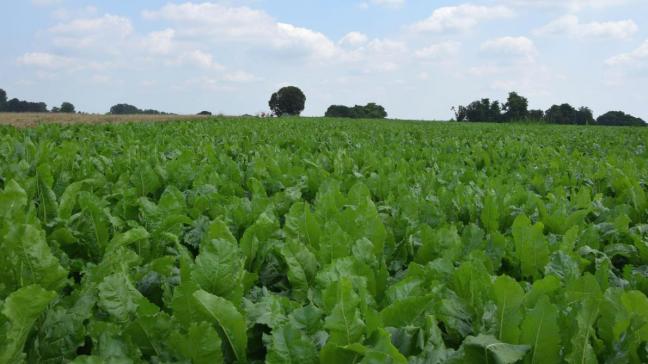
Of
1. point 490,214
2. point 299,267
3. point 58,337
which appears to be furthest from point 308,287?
point 490,214

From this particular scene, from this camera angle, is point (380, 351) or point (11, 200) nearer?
point (380, 351)

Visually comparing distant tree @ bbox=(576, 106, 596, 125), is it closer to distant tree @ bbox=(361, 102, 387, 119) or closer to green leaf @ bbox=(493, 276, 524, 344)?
distant tree @ bbox=(361, 102, 387, 119)

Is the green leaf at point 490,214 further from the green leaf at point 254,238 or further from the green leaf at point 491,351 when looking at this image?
the green leaf at point 491,351

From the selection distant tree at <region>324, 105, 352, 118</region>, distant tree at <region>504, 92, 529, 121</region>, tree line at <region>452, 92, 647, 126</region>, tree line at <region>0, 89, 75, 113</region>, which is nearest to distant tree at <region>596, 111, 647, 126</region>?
tree line at <region>452, 92, 647, 126</region>

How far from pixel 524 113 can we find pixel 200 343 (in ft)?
232

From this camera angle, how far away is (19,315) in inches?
44.5

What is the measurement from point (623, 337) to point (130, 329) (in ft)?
4.01

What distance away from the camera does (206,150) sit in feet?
16.9

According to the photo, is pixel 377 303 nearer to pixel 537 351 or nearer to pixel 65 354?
pixel 537 351

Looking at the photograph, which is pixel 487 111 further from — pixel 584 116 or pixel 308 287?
pixel 308 287

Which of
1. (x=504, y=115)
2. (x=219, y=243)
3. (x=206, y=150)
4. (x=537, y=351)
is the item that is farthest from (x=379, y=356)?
(x=504, y=115)

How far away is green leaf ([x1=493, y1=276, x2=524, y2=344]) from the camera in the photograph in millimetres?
1286

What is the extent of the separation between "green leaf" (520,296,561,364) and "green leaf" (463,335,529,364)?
4 centimetres

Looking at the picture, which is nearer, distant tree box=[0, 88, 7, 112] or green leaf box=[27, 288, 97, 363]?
green leaf box=[27, 288, 97, 363]
